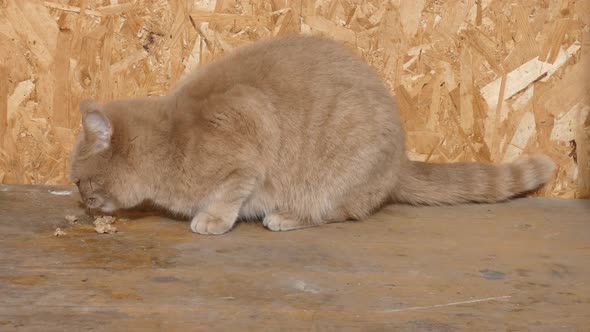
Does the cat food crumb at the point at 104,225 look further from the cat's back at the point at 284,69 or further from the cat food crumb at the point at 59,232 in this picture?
the cat's back at the point at 284,69

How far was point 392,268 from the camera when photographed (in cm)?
239

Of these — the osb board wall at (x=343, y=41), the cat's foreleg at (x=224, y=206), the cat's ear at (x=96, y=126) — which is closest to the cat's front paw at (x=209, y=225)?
the cat's foreleg at (x=224, y=206)

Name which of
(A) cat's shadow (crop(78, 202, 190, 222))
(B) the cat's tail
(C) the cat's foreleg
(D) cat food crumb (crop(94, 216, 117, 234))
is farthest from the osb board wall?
(C) the cat's foreleg

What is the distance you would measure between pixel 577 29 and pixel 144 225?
1.95m

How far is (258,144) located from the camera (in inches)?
108

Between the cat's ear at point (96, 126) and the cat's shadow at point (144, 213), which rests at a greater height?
the cat's ear at point (96, 126)

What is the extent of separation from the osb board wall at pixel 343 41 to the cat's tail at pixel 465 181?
175 millimetres

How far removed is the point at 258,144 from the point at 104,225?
2.08 feet

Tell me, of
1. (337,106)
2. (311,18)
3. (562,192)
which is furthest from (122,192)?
(562,192)

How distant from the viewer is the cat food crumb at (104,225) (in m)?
2.67

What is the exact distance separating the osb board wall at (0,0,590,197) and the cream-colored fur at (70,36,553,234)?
26cm

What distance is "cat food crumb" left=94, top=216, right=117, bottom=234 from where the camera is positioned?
2674 mm

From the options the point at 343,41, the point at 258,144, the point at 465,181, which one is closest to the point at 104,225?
the point at 258,144

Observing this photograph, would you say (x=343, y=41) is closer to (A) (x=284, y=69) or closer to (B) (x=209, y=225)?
(A) (x=284, y=69)
